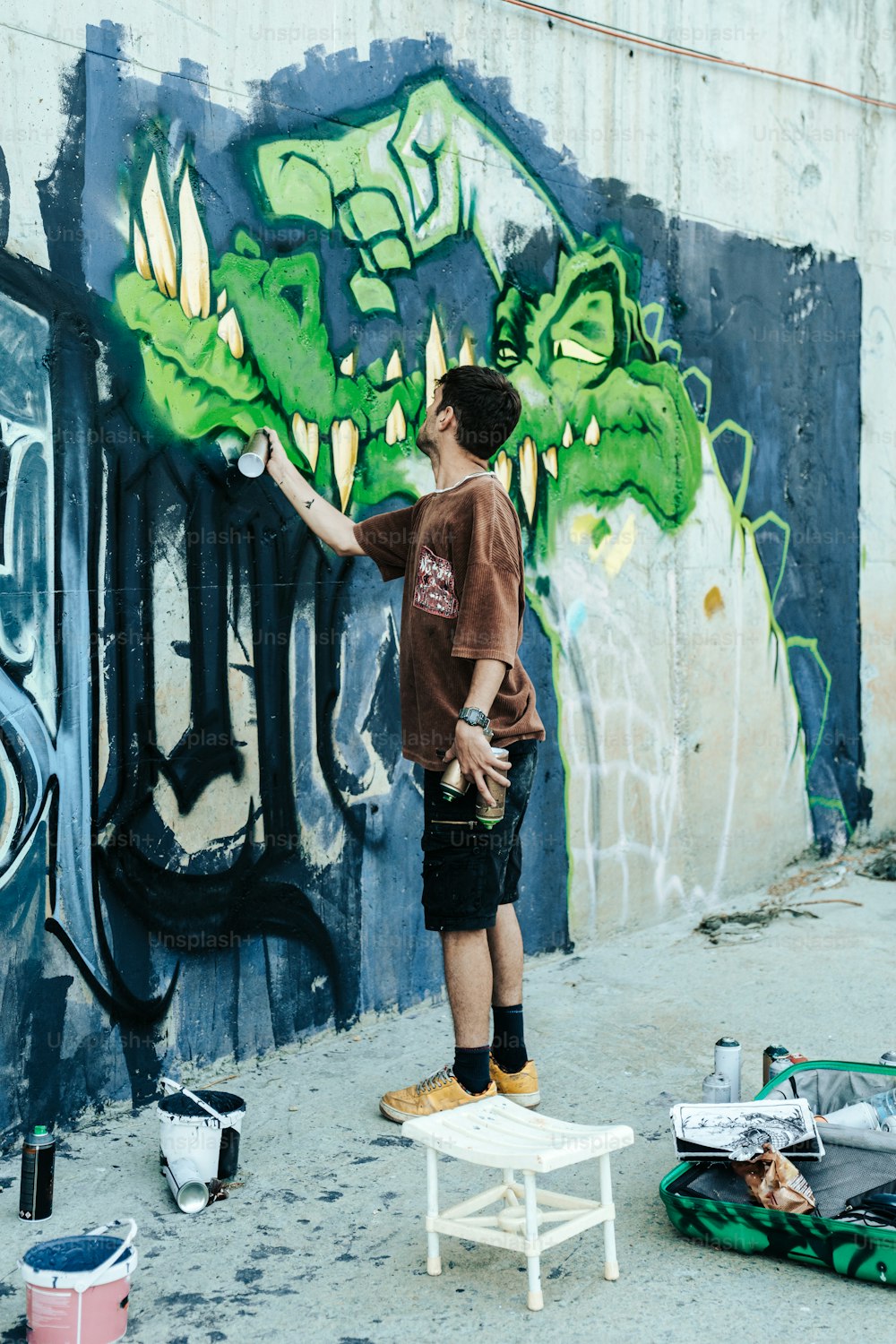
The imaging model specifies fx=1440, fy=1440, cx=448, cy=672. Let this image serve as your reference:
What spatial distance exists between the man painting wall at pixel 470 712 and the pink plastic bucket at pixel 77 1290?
1.21 meters

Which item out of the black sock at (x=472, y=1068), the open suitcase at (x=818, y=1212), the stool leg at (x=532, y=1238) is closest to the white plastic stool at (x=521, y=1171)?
the stool leg at (x=532, y=1238)

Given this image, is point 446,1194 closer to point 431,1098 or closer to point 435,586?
point 431,1098

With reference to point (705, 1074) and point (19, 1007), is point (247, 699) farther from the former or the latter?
point (705, 1074)

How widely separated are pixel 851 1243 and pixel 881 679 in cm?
452

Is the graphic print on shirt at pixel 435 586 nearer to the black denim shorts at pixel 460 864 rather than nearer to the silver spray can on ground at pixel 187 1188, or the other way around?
the black denim shorts at pixel 460 864

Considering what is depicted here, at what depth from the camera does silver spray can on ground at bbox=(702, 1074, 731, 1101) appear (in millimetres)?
3635

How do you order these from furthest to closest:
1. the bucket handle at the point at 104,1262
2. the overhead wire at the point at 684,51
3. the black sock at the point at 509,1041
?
the overhead wire at the point at 684,51 → the black sock at the point at 509,1041 → the bucket handle at the point at 104,1262

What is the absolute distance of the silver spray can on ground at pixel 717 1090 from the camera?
363 cm

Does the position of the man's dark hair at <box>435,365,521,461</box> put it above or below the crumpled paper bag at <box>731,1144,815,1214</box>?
above

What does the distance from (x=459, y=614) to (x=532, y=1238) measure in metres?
1.54

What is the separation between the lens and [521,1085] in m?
3.97

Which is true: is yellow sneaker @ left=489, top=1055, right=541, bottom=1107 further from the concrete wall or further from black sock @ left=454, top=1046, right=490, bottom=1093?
the concrete wall

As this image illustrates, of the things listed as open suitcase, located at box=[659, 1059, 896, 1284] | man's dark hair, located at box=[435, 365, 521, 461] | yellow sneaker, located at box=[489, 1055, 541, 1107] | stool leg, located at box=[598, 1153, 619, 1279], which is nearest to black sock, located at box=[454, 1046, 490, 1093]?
yellow sneaker, located at box=[489, 1055, 541, 1107]

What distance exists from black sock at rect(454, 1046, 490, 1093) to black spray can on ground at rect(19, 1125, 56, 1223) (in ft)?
3.52
